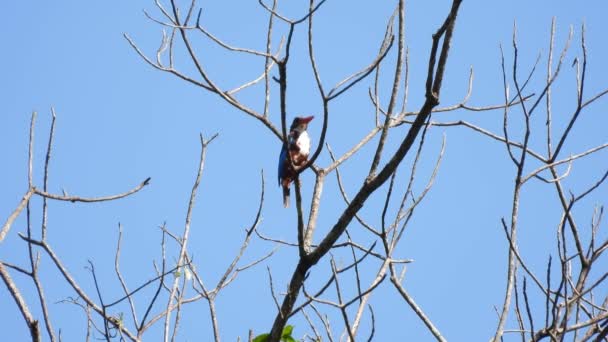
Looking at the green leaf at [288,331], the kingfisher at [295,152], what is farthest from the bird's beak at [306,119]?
the green leaf at [288,331]

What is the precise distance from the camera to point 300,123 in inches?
272

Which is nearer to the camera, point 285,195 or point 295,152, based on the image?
point 295,152

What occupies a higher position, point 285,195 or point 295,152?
point 295,152

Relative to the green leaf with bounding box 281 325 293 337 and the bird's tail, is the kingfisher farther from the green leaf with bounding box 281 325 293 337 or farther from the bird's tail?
the green leaf with bounding box 281 325 293 337

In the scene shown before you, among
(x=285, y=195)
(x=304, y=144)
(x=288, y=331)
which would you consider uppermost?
(x=304, y=144)

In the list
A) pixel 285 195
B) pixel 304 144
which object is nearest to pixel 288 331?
pixel 304 144

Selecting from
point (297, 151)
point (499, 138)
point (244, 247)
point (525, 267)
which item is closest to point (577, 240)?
point (525, 267)

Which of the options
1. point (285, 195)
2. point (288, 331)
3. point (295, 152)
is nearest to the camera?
point (288, 331)

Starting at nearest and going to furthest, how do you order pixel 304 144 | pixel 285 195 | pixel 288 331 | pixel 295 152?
pixel 288 331 → pixel 304 144 → pixel 295 152 → pixel 285 195

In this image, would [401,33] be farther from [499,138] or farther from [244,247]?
[244,247]

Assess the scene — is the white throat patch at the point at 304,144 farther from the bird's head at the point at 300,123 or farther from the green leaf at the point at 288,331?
the green leaf at the point at 288,331

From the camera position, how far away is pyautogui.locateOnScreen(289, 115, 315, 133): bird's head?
22.3ft

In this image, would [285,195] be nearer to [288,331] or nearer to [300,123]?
[300,123]

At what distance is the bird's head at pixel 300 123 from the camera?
6.81 metres
